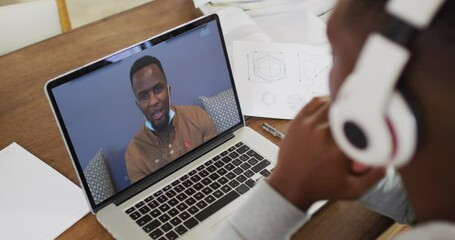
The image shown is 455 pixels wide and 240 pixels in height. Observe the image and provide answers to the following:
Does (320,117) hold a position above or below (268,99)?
above

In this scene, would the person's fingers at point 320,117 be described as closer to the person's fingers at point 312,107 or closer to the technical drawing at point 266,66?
the person's fingers at point 312,107

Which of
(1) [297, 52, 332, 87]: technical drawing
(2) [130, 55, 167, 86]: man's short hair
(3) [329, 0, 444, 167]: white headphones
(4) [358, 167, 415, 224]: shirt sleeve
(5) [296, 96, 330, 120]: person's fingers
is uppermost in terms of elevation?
(3) [329, 0, 444, 167]: white headphones

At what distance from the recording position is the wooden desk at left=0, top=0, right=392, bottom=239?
0.76 meters

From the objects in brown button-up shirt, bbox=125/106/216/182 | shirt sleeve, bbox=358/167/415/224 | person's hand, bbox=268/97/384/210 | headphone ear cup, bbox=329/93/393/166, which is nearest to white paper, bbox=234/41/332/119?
brown button-up shirt, bbox=125/106/216/182

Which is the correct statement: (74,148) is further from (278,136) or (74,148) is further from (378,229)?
(378,229)

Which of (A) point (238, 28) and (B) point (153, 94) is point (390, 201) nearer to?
(B) point (153, 94)

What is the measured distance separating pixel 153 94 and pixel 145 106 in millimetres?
23

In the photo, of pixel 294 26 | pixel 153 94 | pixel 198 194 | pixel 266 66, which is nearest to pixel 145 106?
pixel 153 94

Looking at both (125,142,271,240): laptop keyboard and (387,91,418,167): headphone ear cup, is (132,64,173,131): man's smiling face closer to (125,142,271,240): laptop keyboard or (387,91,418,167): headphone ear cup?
(125,142,271,240): laptop keyboard

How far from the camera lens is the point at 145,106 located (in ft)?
2.64

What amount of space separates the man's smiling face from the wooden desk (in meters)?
0.16

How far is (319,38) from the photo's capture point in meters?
1.08

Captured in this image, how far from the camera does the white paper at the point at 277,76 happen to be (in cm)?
95

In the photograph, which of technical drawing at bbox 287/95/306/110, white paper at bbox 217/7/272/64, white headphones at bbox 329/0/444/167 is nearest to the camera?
white headphones at bbox 329/0/444/167
